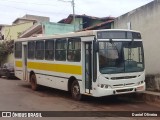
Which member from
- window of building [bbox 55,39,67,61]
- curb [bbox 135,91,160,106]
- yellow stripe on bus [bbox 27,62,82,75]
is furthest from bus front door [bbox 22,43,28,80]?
curb [bbox 135,91,160,106]

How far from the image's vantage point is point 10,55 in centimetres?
4034

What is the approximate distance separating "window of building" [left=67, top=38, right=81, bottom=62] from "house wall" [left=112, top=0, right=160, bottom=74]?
156 inches

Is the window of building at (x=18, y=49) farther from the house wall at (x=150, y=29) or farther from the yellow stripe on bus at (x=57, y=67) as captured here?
the house wall at (x=150, y=29)

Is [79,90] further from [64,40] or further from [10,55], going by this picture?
[10,55]

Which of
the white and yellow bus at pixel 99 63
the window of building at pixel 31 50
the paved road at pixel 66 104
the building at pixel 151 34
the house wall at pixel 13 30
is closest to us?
the paved road at pixel 66 104

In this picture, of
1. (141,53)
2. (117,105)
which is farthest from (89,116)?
(141,53)

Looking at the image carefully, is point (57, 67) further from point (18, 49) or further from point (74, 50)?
point (18, 49)

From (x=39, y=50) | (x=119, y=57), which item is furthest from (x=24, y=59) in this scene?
(x=119, y=57)

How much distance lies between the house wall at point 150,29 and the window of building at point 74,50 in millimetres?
3952

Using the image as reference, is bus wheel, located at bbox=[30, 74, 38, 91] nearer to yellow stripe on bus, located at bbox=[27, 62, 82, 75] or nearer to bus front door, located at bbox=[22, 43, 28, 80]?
yellow stripe on bus, located at bbox=[27, 62, 82, 75]

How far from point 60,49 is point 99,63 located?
3177mm

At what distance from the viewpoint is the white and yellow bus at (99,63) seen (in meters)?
12.8

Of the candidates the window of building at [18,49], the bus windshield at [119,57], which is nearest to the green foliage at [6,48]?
the window of building at [18,49]

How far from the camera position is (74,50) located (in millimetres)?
14391
